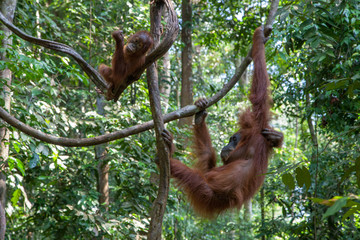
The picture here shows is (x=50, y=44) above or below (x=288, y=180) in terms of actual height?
above

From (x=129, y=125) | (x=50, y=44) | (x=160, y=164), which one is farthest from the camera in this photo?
(x=129, y=125)

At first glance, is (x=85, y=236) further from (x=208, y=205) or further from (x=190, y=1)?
(x=190, y=1)

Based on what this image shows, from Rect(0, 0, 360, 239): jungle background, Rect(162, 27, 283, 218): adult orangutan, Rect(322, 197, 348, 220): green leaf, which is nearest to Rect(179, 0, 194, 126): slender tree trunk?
Rect(0, 0, 360, 239): jungle background

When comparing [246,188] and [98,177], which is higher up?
[98,177]

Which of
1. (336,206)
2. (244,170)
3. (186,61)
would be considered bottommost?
(336,206)

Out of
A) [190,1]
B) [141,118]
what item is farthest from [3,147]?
[190,1]

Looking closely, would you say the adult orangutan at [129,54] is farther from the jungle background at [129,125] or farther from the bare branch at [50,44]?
the bare branch at [50,44]

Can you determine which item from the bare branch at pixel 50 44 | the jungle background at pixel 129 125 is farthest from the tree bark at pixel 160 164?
the jungle background at pixel 129 125

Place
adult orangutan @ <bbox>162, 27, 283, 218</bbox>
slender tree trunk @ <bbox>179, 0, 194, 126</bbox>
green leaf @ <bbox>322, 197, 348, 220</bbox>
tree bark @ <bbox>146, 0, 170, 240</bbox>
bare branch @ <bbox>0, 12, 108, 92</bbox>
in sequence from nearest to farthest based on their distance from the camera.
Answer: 1. green leaf @ <bbox>322, 197, 348, 220</bbox>
2. tree bark @ <bbox>146, 0, 170, 240</bbox>
3. bare branch @ <bbox>0, 12, 108, 92</bbox>
4. adult orangutan @ <bbox>162, 27, 283, 218</bbox>
5. slender tree trunk @ <bbox>179, 0, 194, 126</bbox>

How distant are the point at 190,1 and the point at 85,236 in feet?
13.6

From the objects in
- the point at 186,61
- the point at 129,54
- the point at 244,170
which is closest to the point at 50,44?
the point at 129,54

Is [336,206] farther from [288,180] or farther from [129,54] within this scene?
[129,54]

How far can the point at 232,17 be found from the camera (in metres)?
6.26

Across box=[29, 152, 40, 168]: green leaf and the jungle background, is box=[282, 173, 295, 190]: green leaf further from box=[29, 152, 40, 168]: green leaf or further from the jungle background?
box=[29, 152, 40, 168]: green leaf
